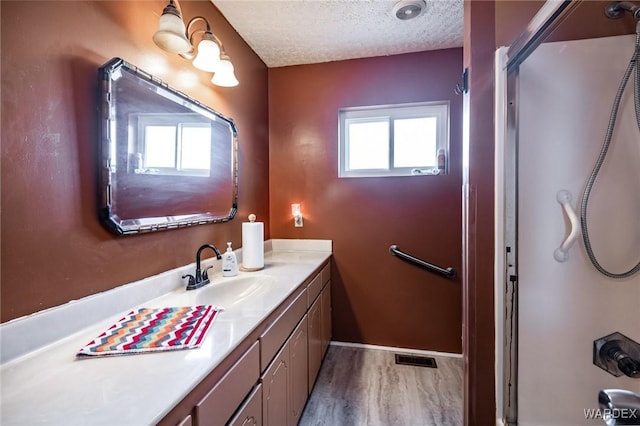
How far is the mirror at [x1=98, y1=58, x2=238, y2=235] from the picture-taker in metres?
1.00

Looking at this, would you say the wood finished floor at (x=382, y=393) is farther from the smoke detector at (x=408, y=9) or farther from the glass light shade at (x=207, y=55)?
the smoke detector at (x=408, y=9)

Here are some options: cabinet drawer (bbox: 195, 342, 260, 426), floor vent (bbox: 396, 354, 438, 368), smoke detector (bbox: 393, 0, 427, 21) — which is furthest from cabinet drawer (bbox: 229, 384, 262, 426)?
smoke detector (bbox: 393, 0, 427, 21)

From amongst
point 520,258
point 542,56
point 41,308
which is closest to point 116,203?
point 41,308

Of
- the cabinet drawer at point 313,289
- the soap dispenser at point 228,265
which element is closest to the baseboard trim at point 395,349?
the cabinet drawer at point 313,289

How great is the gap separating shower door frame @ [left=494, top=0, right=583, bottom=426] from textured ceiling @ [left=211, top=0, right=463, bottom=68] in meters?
0.84

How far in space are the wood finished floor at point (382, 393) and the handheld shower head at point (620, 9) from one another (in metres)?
2.13

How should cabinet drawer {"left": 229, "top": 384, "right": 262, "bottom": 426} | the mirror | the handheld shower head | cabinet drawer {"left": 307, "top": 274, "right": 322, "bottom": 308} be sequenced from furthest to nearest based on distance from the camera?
cabinet drawer {"left": 307, "top": 274, "right": 322, "bottom": 308}
the handheld shower head
the mirror
cabinet drawer {"left": 229, "top": 384, "right": 262, "bottom": 426}

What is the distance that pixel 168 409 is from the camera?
551mm

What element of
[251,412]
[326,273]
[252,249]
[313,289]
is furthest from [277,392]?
[326,273]

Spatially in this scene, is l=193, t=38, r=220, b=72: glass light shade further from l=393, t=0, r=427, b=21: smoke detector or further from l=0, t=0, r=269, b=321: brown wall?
l=393, t=0, r=427, b=21: smoke detector

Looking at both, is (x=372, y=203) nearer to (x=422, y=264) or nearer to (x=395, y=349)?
(x=422, y=264)

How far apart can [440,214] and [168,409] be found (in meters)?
2.12

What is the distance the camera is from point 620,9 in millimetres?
1154

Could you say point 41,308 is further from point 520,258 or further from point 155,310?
point 520,258
